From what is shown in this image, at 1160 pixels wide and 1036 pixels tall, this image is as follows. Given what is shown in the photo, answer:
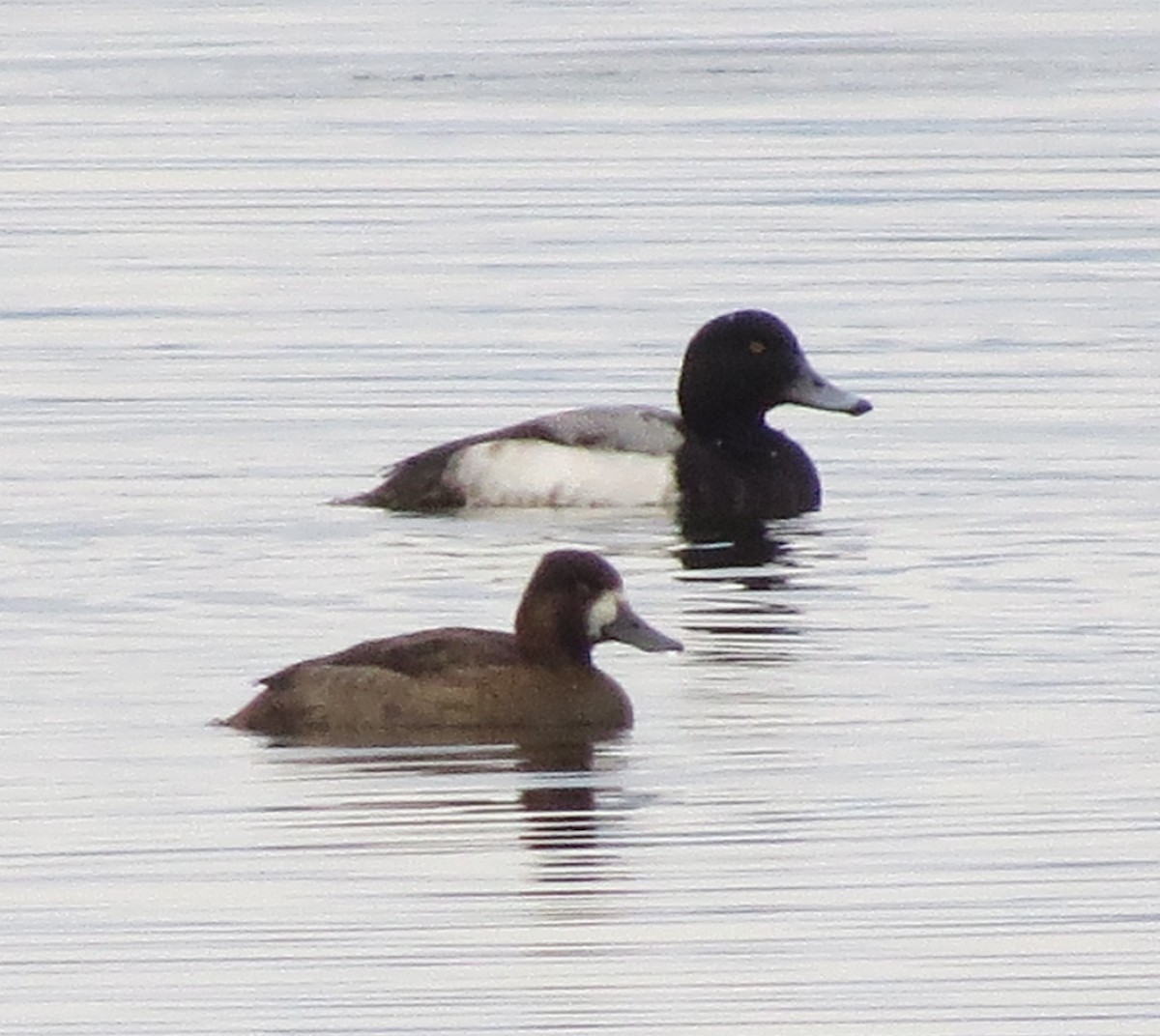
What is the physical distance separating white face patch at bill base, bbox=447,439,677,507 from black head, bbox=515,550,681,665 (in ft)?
15.9

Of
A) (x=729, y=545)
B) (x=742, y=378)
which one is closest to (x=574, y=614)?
(x=729, y=545)

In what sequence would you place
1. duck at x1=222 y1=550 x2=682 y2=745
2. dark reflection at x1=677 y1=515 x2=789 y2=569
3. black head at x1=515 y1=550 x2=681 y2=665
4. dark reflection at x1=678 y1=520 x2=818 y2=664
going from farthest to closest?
dark reflection at x1=677 y1=515 x2=789 y2=569 → dark reflection at x1=678 y1=520 x2=818 y2=664 → black head at x1=515 y1=550 x2=681 y2=665 → duck at x1=222 y1=550 x2=682 y2=745

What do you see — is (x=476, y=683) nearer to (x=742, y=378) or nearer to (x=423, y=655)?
(x=423, y=655)

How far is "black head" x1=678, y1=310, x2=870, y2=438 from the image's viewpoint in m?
18.8

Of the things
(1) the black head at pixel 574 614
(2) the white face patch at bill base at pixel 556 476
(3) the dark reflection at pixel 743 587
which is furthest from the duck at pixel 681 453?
(1) the black head at pixel 574 614

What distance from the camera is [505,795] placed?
39.6 ft

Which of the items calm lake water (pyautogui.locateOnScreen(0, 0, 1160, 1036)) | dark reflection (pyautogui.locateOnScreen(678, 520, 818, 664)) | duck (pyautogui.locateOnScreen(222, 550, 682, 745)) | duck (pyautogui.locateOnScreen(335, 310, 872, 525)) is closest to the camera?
calm lake water (pyautogui.locateOnScreen(0, 0, 1160, 1036))

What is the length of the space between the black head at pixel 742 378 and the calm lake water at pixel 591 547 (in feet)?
1.31

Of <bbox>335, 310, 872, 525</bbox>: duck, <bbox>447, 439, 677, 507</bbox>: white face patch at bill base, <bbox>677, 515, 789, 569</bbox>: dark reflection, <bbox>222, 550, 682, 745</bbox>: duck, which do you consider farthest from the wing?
<bbox>447, 439, 677, 507</bbox>: white face patch at bill base

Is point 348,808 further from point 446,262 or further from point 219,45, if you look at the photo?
point 219,45

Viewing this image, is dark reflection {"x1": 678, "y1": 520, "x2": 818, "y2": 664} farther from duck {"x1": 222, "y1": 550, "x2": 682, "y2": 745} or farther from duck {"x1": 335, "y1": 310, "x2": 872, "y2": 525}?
duck {"x1": 222, "y1": 550, "x2": 682, "y2": 745}

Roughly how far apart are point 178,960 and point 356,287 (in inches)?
562

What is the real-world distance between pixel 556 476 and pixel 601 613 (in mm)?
5278

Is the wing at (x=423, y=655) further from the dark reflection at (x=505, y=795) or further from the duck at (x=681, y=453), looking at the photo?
the duck at (x=681, y=453)
